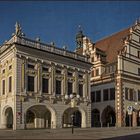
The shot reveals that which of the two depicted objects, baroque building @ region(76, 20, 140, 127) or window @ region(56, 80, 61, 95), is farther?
baroque building @ region(76, 20, 140, 127)

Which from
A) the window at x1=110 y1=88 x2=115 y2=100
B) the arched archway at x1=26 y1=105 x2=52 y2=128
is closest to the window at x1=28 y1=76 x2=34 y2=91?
the arched archway at x1=26 y1=105 x2=52 y2=128

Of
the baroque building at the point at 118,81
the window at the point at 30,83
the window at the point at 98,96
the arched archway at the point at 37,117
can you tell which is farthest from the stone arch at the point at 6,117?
the window at the point at 98,96

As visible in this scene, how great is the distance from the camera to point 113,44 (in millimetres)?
65000

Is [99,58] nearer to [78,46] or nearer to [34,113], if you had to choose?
[78,46]

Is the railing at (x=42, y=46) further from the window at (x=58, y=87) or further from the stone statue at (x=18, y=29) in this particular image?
the window at (x=58, y=87)

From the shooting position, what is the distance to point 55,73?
4653 centimetres

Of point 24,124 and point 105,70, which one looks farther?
point 105,70

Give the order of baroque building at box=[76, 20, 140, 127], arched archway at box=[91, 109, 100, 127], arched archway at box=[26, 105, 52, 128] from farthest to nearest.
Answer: arched archway at box=[91, 109, 100, 127] < baroque building at box=[76, 20, 140, 127] < arched archway at box=[26, 105, 52, 128]

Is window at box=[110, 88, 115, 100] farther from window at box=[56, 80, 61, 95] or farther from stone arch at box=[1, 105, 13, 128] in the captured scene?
stone arch at box=[1, 105, 13, 128]

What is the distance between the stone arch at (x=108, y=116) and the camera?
5924cm

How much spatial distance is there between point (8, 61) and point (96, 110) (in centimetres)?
2448

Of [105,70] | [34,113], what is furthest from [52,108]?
[105,70]

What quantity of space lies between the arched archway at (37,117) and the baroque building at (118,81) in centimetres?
1478

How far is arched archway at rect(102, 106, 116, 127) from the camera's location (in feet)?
194
